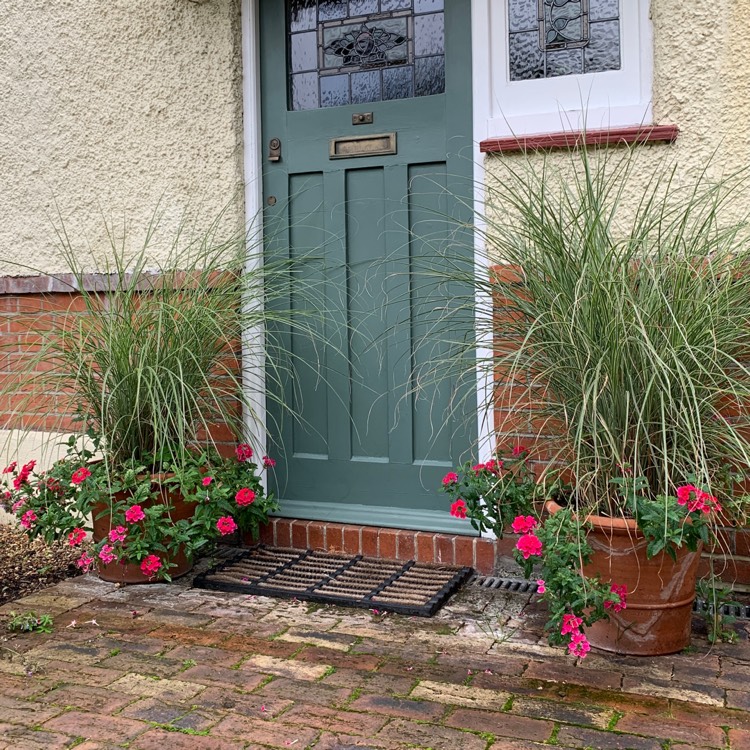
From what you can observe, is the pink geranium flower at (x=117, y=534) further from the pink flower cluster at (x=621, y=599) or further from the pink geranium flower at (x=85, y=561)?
the pink flower cluster at (x=621, y=599)

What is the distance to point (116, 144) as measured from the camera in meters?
4.36

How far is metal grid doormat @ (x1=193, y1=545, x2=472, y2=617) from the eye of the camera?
3363 mm

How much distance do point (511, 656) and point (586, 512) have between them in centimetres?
53

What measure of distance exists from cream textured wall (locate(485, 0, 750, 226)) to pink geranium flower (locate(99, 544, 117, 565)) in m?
2.09

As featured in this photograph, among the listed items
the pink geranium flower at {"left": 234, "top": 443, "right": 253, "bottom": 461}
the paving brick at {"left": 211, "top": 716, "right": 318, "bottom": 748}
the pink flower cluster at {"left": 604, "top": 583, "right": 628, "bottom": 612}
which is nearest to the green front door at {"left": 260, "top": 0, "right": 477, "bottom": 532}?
the pink geranium flower at {"left": 234, "top": 443, "right": 253, "bottom": 461}

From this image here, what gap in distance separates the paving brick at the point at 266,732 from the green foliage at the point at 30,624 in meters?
1.06

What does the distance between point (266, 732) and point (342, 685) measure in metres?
0.35

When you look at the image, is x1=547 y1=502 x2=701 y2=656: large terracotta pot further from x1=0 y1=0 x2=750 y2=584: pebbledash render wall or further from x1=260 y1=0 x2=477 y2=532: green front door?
x1=260 y1=0 x2=477 y2=532: green front door

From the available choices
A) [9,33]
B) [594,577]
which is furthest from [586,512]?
[9,33]

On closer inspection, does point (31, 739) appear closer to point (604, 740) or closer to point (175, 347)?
point (604, 740)

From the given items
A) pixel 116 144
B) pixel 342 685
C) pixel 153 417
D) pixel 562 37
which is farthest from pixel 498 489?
pixel 116 144

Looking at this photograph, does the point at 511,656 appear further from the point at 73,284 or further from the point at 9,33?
the point at 9,33

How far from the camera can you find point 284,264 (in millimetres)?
4074

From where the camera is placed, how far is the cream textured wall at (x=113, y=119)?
4.12 m
